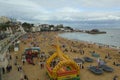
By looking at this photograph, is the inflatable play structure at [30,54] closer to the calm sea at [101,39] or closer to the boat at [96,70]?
the boat at [96,70]

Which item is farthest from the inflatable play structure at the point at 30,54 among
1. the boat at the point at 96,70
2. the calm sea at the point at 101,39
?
the calm sea at the point at 101,39

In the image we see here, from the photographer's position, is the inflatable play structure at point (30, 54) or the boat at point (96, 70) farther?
the inflatable play structure at point (30, 54)

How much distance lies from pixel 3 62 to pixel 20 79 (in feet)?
11.8

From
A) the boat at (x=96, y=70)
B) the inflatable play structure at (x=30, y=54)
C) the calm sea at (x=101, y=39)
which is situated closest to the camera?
the boat at (x=96, y=70)

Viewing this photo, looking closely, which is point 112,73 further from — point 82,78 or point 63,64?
point 63,64

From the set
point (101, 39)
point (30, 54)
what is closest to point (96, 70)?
point (30, 54)

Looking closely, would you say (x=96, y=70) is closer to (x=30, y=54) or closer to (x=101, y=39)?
(x=30, y=54)

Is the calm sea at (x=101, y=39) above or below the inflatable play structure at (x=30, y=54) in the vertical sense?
below

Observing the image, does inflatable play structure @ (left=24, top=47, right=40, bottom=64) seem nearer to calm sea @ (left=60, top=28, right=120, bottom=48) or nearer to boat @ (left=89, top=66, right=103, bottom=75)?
boat @ (left=89, top=66, right=103, bottom=75)

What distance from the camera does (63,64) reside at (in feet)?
59.3

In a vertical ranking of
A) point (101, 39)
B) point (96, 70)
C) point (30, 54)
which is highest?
point (30, 54)

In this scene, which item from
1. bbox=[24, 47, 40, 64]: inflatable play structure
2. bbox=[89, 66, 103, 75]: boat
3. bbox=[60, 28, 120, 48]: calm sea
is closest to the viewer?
bbox=[89, 66, 103, 75]: boat

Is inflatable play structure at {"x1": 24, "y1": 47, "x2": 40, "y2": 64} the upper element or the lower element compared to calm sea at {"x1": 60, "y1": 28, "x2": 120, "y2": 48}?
upper

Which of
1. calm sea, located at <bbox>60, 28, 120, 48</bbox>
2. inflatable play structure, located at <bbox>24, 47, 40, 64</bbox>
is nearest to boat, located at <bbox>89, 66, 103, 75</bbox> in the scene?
inflatable play structure, located at <bbox>24, 47, 40, 64</bbox>
